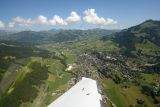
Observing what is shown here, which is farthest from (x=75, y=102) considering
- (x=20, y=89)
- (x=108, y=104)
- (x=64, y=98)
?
(x=20, y=89)

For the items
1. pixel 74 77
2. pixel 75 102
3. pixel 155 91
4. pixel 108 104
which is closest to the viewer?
pixel 75 102

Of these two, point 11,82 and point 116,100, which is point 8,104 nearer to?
point 11,82

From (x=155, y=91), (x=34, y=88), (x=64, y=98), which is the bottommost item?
(x=155, y=91)

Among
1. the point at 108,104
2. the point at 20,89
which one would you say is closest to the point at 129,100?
the point at 108,104

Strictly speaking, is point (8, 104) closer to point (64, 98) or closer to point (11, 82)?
point (11, 82)

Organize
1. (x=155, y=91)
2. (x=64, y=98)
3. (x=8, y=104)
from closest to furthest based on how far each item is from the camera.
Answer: (x=64, y=98), (x=8, y=104), (x=155, y=91)

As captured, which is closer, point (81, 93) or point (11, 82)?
point (81, 93)

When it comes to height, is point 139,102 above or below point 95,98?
below
